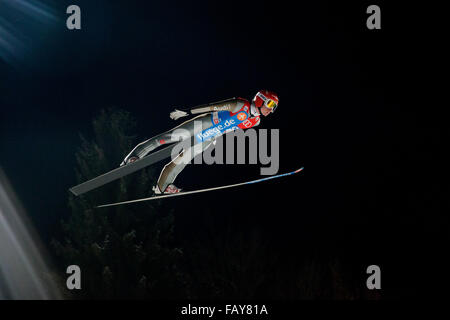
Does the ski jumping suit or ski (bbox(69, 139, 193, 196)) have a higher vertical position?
the ski jumping suit

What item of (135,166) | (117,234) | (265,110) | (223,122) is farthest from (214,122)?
(117,234)

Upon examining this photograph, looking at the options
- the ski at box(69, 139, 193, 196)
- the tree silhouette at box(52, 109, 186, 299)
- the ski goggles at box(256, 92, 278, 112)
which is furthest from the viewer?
the tree silhouette at box(52, 109, 186, 299)

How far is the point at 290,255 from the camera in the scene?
46.9 ft

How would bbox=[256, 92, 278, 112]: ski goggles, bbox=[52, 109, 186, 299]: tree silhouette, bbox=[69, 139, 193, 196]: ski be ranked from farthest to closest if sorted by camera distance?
bbox=[52, 109, 186, 299]: tree silhouette, bbox=[69, 139, 193, 196]: ski, bbox=[256, 92, 278, 112]: ski goggles

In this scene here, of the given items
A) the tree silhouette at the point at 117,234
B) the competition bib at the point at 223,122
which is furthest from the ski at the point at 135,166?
the tree silhouette at the point at 117,234

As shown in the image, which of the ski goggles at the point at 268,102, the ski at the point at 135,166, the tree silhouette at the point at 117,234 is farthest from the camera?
the tree silhouette at the point at 117,234

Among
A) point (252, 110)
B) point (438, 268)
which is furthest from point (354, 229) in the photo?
point (252, 110)

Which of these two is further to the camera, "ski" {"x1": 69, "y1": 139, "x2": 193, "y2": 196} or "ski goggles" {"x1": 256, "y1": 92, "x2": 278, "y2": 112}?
"ski" {"x1": 69, "y1": 139, "x2": 193, "y2": 196}

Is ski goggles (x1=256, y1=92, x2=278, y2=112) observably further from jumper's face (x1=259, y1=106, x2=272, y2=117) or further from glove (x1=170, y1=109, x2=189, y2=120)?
glove (x1=170, y1=109, x2=189, y2=120)

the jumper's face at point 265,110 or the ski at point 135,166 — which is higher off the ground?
the jumper's face at point 265,110

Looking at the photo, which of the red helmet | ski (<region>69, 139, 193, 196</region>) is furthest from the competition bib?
ski (<region>69, 139, 193, 196</region>)

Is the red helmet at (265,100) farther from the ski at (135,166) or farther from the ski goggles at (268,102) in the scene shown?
the ski at (135,166)

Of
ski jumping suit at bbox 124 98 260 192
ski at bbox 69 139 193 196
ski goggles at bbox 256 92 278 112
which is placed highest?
ski goggles at bbox 256 92 278 112

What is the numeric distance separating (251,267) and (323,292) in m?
1.98
